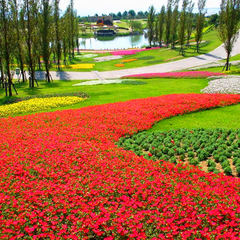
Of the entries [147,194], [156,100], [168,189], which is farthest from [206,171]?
[156,100]

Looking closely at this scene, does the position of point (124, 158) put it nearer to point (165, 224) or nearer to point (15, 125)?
point (165, 224)

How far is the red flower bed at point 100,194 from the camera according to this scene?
24.1 ft

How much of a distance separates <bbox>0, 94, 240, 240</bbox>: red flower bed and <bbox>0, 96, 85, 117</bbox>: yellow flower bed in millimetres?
6627

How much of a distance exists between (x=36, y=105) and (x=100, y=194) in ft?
47.6

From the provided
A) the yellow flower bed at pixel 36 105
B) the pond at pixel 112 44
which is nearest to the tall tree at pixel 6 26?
the yellow flower bed at pixel 36 105

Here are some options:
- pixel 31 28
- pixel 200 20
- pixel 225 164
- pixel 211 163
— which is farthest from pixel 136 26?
pixel 225 164

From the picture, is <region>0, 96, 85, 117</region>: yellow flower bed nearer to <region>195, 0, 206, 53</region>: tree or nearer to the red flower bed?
the red flower bed

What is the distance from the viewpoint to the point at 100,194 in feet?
29.1

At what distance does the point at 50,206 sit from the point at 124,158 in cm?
429

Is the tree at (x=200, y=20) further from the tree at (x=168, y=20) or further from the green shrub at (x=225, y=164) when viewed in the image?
the green shrub at (x=225, y=164)

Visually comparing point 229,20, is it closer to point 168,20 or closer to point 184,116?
point 184,116

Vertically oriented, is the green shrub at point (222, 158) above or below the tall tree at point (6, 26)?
below

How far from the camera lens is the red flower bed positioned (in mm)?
7348

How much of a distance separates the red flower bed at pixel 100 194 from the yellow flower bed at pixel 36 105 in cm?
663
